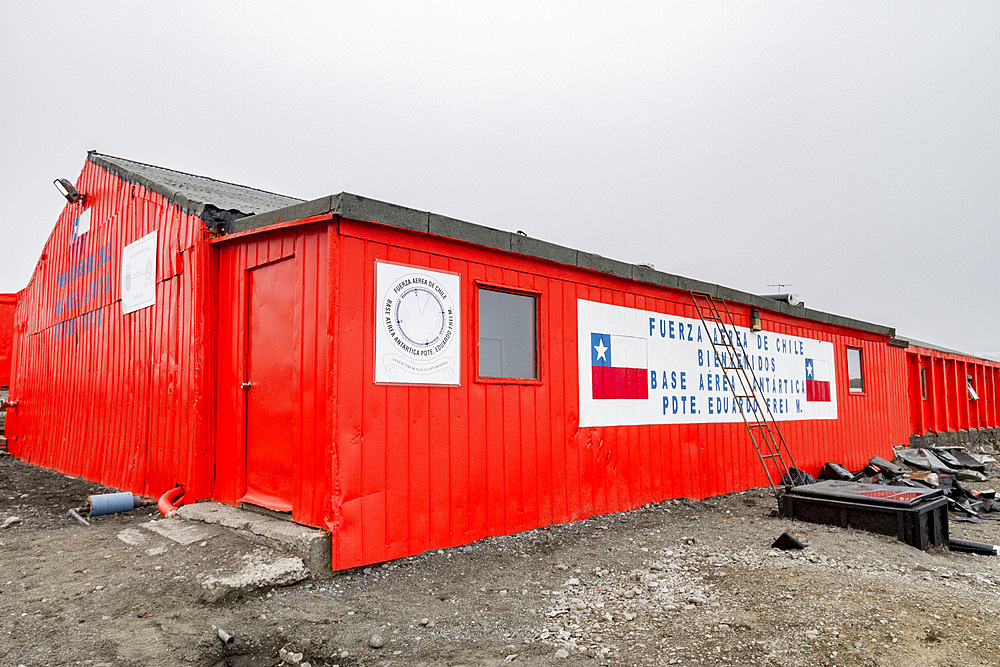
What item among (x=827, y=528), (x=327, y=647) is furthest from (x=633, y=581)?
(x=827, y=528)

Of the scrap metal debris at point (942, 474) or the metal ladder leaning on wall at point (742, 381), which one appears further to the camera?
the metal ladder leaning on wall at point (742, 381)

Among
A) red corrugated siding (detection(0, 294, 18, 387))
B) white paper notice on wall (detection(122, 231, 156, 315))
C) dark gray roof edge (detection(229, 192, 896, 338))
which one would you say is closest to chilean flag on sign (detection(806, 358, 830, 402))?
dark gray roof edge (detection(229, 192, 896, 338))

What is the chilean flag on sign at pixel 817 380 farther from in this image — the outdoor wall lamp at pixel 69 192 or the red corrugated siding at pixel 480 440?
the outdoor wall lamp at pixel 69 192

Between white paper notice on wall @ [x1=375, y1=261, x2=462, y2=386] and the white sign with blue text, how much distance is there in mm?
1966

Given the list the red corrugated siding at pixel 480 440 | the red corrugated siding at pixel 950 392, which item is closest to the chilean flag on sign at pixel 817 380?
the red corrugated siding at pixel 480 440

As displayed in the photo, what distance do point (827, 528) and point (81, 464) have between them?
382 inches

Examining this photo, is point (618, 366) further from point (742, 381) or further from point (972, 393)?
point (972, 393)

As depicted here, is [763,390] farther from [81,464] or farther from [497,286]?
[81,464]

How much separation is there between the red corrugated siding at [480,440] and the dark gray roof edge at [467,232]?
106 mm

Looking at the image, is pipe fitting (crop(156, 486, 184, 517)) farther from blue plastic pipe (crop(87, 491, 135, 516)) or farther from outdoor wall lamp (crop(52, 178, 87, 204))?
outdoor wall lamp (crop(52, 178, 87, 204))

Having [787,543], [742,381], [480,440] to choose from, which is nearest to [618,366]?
[480,440]

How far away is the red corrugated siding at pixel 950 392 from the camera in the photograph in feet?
56.3

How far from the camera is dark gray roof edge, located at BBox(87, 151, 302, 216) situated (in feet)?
22.5

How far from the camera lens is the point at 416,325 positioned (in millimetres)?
5746
